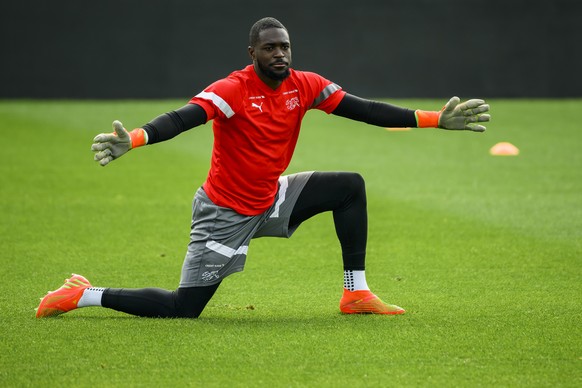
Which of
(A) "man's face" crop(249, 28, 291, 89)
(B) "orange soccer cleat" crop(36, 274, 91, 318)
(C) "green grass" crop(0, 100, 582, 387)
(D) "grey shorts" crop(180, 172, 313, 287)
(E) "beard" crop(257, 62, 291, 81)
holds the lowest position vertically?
(C) "green grass" crop(0, 100, 582, 387)

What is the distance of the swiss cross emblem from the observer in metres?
6.36

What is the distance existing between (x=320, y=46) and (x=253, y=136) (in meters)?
17.6

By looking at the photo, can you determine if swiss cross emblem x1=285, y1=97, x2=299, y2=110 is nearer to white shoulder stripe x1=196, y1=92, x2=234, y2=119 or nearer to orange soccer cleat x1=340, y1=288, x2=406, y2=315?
white shoulder stripe x1=196, y1=92, x2=234, y2=119

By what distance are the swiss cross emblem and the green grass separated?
1.30 meters

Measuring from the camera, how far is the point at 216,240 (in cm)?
632

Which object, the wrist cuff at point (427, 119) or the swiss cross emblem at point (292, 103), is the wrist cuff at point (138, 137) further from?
the wrist cuff at point (427, 119)

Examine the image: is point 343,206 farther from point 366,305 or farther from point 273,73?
point 273,73

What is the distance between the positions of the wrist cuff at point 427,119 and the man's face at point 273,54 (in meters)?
0.89

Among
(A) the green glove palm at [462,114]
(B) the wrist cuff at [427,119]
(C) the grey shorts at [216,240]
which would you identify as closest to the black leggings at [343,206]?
(C) the grey shorts at [216,240]

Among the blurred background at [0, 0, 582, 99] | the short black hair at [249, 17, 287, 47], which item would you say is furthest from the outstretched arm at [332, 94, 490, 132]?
the blurred background at [0, 0, 582, 99]

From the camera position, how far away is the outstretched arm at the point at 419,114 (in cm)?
635

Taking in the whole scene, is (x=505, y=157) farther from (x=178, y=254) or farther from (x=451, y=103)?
(x=451, y=103)

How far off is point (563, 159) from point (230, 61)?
10482mm

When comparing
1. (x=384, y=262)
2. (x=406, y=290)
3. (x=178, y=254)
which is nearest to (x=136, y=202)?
(x=178, y=254)
